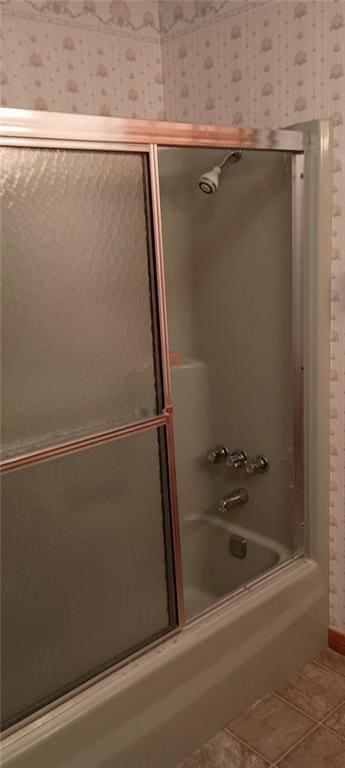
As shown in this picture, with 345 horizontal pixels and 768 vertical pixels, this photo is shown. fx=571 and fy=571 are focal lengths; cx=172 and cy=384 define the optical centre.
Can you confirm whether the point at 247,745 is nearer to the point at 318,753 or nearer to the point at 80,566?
the point at 318,753

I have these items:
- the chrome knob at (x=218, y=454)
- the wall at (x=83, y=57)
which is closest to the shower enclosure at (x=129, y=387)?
the chrome knob at (x=218, y=454)

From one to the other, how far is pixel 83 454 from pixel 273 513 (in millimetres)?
959

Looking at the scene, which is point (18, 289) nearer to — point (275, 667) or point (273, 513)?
point (273, 513)

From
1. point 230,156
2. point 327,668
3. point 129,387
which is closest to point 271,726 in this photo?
point 327,668

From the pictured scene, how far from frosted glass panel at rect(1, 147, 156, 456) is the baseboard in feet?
3.83

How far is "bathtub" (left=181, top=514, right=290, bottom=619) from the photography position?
191 cm

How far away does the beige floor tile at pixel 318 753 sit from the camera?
1540mm

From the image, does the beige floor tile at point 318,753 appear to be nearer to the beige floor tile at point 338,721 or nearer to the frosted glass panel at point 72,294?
the beige floor tile at point 338,721

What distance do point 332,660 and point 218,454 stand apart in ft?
2.60

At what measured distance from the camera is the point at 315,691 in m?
1.80

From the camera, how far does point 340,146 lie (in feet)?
5.38

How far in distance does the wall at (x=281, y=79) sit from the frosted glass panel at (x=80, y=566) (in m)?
0.69

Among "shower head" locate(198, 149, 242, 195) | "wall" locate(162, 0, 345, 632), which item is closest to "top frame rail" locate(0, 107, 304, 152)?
"shower head" locate(198, 149, 242, 195)

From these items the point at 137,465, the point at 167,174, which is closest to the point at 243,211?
the point at 167,174
